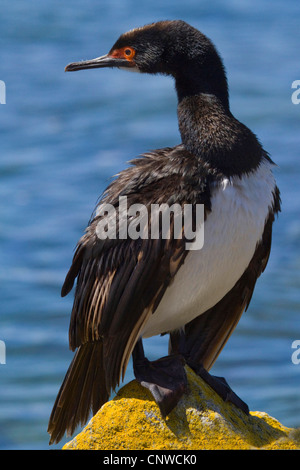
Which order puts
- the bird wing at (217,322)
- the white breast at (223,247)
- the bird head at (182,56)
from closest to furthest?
the white breast at (223,247), the bird head at (182,56), the bird wing at (217,322)

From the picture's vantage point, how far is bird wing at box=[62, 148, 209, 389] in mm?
5652

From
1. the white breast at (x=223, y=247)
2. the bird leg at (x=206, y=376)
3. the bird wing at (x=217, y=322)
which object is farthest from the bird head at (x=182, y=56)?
the bird leg at (x=206, y=376)

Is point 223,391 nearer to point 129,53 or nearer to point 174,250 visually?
point 174,250

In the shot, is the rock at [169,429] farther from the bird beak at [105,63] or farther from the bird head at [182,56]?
the bird beak at [105,63]

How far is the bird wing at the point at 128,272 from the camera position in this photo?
18.5ft

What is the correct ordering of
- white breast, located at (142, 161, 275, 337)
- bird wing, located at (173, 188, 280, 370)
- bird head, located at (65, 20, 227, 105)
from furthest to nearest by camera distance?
1. bird wing, located at (173, 188, 280, 370)
2. bird head, located at (65, 20, 227, 105)
3. white breast, located at (142, 161, 275, 337)

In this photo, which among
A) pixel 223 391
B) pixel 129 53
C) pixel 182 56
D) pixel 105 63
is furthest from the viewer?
pixel 105 63

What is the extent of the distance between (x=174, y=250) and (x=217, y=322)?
0.78m

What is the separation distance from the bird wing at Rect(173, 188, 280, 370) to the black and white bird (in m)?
0.04

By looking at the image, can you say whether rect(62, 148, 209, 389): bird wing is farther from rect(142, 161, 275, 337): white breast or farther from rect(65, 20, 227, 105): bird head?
rect(65, 20, 227, 105): bird head

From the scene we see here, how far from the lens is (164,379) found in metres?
5.57

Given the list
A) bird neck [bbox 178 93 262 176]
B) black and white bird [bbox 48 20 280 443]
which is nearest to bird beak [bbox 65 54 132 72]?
black and white bird [bbox 48 20 280 443]

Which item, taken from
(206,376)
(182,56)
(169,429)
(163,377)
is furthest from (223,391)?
(182,56)

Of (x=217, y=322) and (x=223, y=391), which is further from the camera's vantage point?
(x=217, y=322)
